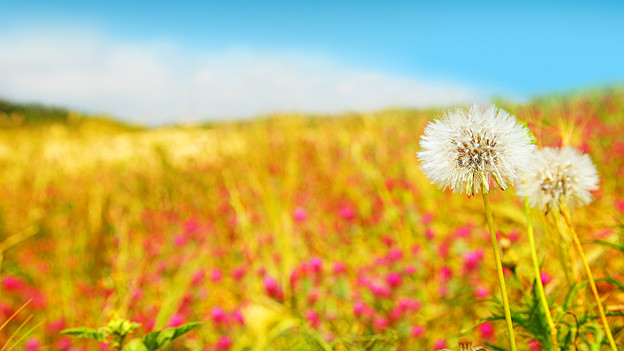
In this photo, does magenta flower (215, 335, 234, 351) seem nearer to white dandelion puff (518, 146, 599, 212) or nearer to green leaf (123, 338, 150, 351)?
green leaf (123, 338, 150, 351)

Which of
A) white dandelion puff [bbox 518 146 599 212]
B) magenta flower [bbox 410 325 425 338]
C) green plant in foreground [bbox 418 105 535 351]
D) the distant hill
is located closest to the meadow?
magenta flower [bbox 410 325 425 338]

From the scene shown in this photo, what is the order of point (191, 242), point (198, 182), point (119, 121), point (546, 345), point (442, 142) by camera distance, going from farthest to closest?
point (119, 121) → point (198, 182) → point (191, 242) → point (546, 345) → point (442, 142)

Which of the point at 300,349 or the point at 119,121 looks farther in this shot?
the point at 119,121

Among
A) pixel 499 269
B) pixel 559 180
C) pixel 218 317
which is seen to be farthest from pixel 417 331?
pixel 499 269

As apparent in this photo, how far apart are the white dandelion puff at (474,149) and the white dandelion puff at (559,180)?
0.22 metres

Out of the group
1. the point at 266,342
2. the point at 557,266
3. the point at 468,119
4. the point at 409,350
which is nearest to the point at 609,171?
the point at 557,266

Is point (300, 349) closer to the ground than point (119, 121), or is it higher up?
closer to the ground

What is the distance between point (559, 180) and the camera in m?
1.00

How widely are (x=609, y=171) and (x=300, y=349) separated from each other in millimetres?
4351

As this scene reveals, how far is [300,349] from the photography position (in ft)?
5.66

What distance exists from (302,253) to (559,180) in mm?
2564

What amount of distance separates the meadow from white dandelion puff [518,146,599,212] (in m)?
0.12

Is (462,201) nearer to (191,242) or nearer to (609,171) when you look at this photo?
(609,171)

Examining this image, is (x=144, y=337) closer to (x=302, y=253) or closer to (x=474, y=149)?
(x=474, y=149)
